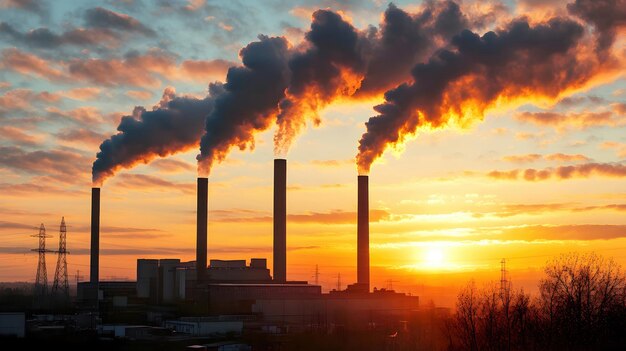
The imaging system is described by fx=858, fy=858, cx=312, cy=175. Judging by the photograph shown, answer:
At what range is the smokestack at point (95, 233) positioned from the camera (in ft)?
224

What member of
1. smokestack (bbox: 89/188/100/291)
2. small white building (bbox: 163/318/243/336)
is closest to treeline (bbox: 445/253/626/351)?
small white building (bbox: 163/318/243/336)

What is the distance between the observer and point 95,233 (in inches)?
2685

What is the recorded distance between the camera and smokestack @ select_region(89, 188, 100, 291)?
224 feet

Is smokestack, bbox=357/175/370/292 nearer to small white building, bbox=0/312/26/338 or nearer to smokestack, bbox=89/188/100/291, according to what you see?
smokestack, bbox=89/188/100/291

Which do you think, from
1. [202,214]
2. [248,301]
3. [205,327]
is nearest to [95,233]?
[202,214]

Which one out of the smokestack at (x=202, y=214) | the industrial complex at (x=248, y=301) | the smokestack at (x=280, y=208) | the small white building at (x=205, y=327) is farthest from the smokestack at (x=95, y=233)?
the smokestack at (x=280, y=208)

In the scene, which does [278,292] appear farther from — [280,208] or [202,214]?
[202,214]

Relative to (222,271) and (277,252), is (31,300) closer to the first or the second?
(222,271)

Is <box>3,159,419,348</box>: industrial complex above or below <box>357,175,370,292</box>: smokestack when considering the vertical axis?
below

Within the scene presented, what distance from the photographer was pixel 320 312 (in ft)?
214

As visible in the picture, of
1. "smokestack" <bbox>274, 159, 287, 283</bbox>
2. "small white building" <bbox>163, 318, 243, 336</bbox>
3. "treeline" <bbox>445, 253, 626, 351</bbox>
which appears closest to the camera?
"treeline" <bbox>445, 253, 626, 351</bbox>

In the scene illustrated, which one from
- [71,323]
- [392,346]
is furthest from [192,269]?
[392,346]

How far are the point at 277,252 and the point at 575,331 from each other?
31.1 meters

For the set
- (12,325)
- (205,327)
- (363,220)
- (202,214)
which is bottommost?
(205,327)
